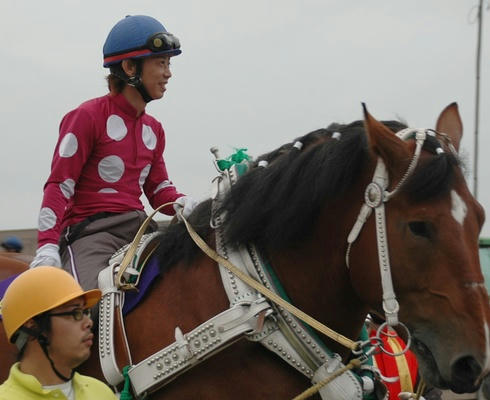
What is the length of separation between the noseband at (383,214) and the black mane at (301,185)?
0.05 metres

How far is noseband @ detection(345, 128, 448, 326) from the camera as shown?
4.01m

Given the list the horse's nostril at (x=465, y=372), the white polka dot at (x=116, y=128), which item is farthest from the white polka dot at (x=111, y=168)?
the horse's nostril at (x=465, y=372)

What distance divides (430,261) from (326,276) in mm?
561

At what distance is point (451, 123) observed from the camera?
4641 mm

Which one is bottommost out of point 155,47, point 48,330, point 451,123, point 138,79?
point 48,330

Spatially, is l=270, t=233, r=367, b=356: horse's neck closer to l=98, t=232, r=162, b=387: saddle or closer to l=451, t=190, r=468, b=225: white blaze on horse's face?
l=451, t=190, r=468, b=225: white blaze on horse's face

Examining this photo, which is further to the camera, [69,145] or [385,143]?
[69,145]

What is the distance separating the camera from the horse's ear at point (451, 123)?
4.62 m

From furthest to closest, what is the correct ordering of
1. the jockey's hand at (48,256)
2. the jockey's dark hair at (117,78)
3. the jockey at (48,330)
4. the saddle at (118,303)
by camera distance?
the jockey's dark hair at (117,78)
the jockey's hand at (48,256)
the saddle at (118,303)
the jockey at (48,330)

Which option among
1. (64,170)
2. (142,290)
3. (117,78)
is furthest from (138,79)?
(142,290)

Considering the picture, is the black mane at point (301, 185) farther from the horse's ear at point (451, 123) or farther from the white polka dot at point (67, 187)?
the white polka dot at point (67, 187)

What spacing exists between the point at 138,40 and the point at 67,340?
2009mm

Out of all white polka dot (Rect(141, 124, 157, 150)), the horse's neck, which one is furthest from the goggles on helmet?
the horse's neck

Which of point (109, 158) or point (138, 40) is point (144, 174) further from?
point (138, 40)
